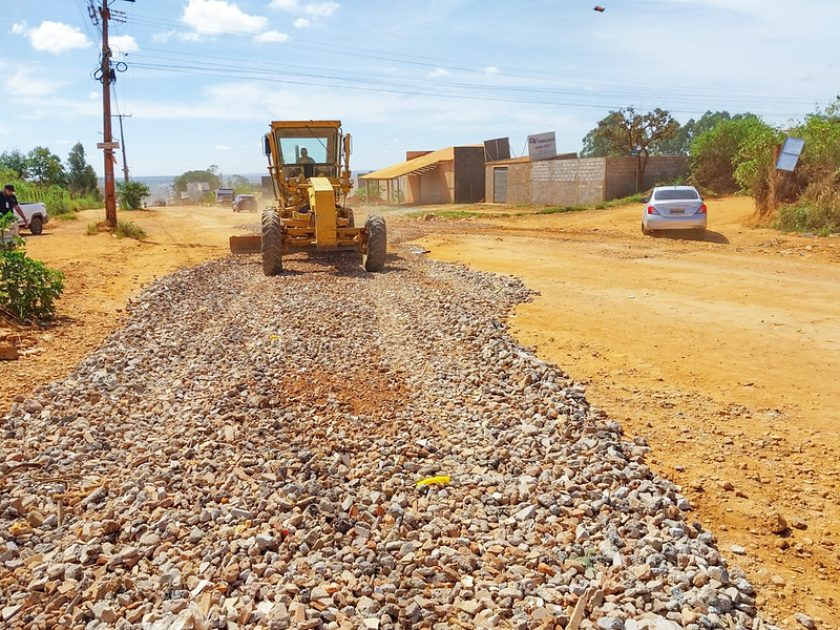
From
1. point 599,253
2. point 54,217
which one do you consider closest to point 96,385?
point 599,253

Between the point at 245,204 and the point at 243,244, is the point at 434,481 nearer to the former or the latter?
Result: the point at 243,244

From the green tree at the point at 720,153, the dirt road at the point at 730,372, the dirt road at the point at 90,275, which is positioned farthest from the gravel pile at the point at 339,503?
the green tree at the point at 720,153

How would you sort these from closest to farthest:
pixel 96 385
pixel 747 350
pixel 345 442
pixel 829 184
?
pixel 345 442
pixel 96 385
pixel 747 350
pixel 829 184

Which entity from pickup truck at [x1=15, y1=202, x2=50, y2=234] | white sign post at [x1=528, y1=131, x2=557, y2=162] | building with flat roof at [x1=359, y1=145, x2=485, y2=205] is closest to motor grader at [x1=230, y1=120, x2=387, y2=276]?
pickup truck at [x1=15, y1=202, x2=50, y2=234]

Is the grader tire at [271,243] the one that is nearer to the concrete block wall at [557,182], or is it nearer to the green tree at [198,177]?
the concrete block wall at [557,182]

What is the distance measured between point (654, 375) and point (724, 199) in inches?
995

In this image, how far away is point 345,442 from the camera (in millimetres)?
5637

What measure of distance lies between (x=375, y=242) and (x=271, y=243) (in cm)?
207

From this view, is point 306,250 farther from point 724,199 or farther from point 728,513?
point 724,199

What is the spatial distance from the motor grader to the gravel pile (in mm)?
6132

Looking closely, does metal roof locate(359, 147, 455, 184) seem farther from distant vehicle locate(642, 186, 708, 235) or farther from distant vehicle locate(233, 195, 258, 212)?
distant vehicle locate(642, 186, 708, 235)

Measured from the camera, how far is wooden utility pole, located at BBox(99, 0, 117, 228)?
24859 mm

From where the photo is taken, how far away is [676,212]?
20.9m

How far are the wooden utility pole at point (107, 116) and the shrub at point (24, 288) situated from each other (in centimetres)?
1587
